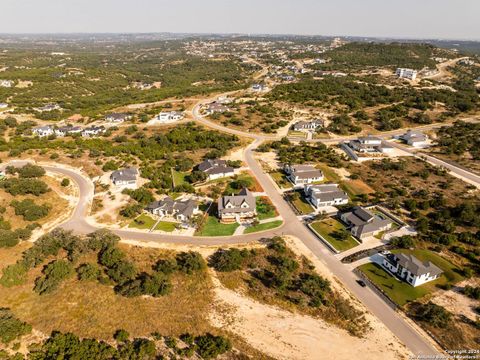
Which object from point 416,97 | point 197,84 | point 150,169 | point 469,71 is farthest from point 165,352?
point 469,71

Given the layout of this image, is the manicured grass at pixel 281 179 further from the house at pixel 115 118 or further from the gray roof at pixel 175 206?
the house at pixel 115 118

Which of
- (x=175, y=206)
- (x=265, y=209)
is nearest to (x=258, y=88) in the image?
(x=265, y=209)

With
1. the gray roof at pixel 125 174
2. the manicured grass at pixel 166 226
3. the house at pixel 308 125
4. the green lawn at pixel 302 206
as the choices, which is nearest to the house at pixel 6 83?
the gray roof at pixel 125 174

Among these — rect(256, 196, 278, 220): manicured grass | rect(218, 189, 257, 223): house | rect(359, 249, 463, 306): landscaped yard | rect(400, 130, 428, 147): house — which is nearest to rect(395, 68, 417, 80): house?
rect(400, 130, 428, 147): house

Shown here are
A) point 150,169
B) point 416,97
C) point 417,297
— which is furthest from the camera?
point 416,97

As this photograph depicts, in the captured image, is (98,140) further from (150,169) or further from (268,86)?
(268,86)
